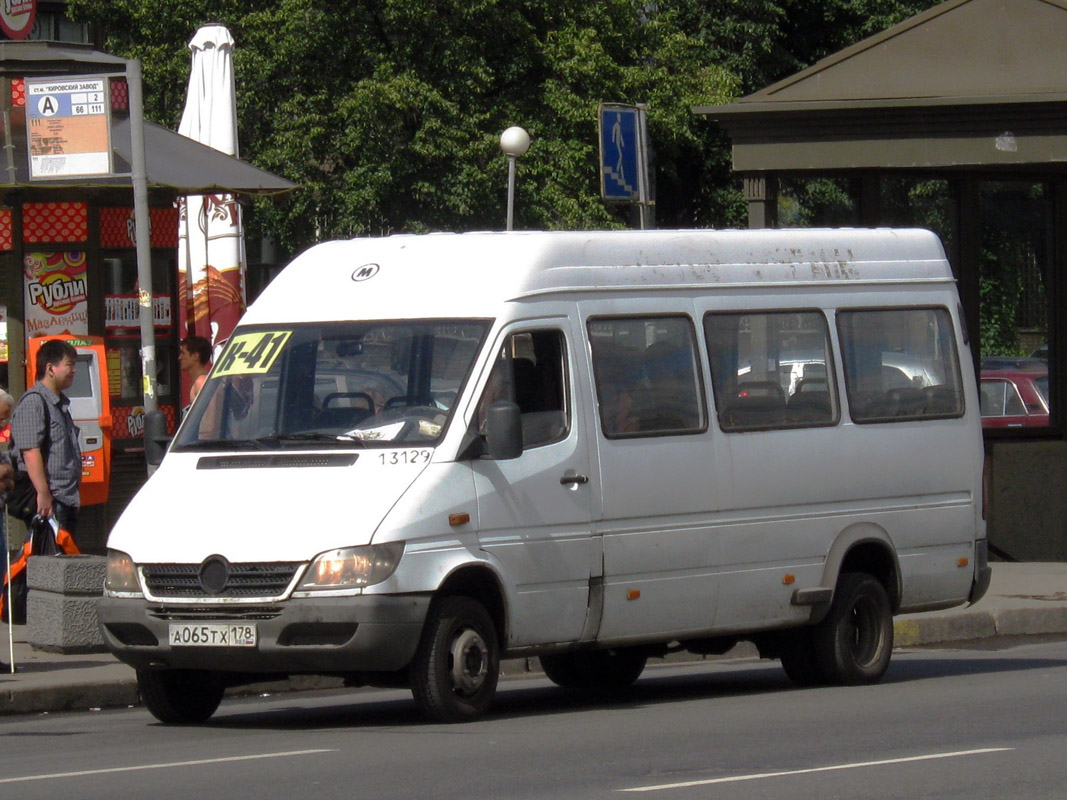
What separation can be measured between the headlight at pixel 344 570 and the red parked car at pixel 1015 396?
35.8 feet

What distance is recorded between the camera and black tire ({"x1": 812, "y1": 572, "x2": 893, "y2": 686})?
11.0 meters

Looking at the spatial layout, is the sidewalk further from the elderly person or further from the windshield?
the windshield

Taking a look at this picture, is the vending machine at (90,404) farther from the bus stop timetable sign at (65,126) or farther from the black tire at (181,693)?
the black tire at (181,693)

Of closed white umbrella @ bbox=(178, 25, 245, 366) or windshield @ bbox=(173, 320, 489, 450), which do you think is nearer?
windshield @ bbox=(173, 320, 489, 450)

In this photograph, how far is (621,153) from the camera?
49.0ft

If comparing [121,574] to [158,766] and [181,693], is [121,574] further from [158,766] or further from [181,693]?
[158,766]

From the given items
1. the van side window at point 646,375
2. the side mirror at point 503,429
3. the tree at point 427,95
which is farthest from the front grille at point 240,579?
the tree at point 427,95

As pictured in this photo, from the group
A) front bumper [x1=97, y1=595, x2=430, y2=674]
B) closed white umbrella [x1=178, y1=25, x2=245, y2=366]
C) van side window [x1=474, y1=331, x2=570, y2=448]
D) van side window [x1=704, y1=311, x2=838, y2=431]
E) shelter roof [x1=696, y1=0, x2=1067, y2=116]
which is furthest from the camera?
closed white umbrella [x1=178, y1=25, x2=245, y2=366]

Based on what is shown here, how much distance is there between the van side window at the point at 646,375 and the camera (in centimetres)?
999

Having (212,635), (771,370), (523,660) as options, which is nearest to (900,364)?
(771,370)

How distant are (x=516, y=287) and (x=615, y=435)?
94 centimetres

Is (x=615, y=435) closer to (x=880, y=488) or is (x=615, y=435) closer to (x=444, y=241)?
(x=444, y=241)

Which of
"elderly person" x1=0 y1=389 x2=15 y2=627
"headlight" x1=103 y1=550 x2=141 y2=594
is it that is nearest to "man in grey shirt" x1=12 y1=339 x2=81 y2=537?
"elderly person" x1=0 y1=389 x2=15 y2=627

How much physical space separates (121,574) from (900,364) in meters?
4.78
